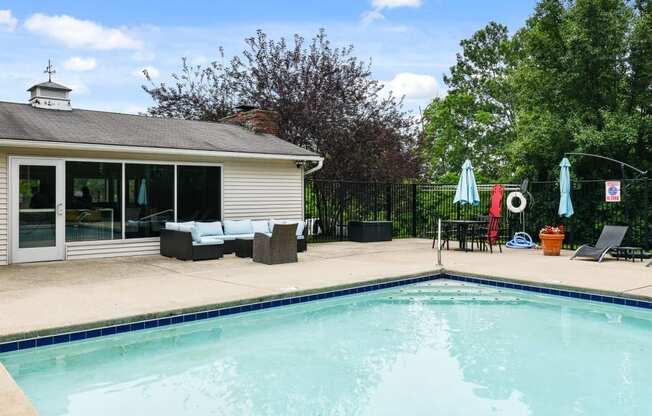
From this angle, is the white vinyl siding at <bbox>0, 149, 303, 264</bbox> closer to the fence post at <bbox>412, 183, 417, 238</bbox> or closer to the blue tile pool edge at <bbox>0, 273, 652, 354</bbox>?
the fence post at <bbox>412, 183, 417, 238</bbox>

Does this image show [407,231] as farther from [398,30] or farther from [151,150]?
[151,150]

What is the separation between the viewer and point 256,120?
13.9 m

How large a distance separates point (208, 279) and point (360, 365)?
132 inches

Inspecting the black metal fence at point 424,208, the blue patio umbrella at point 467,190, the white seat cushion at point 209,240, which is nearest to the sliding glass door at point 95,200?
the white seat cushion at point 209,240

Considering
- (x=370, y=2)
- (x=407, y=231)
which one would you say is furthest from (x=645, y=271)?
(x=370, y=2)

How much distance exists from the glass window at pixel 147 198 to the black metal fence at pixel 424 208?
13.3ft

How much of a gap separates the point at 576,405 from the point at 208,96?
16.1 m

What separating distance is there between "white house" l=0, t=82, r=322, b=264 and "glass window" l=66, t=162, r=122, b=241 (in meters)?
0.02

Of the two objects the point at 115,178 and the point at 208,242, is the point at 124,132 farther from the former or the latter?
the point at 208,242

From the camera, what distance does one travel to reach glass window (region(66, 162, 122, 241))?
9219 mm

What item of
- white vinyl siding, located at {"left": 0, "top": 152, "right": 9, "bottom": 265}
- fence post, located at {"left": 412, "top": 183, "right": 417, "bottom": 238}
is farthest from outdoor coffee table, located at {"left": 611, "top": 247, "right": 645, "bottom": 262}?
white vinyl siding, located at {"left": 0, "top": 152, "right": 9, "bottom": 265}

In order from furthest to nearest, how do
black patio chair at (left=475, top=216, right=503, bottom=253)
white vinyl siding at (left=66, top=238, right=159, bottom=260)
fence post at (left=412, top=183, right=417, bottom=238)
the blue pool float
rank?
fence post at (left=412, top=183, right=417, bottom=238), the blue pool float, black patio chair at (left=475, top=216, right=503, bottom=253), white vinyl siding at (left=66, top=238, right=159, bottom=260)

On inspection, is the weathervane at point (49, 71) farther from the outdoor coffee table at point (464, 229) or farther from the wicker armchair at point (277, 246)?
the outdoor coffee table at point (464, 229)

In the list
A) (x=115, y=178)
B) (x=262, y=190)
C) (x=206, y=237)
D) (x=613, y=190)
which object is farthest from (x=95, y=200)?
(x=613, y=190)
